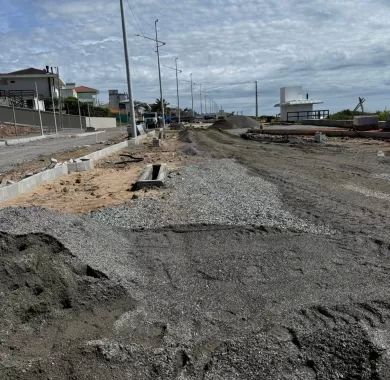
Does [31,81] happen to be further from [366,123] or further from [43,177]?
[43,177]

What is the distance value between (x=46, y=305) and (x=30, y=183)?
9653 mm

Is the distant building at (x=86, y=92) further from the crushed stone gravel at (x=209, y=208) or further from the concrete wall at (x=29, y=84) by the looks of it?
the crushed stone gravel at (x=209, y=208)

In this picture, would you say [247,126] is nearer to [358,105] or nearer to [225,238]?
[358,105]

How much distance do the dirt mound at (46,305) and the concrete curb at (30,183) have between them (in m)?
6.73

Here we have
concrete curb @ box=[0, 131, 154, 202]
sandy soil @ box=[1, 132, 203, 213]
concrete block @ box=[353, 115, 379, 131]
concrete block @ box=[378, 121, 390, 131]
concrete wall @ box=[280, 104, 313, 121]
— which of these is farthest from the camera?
concrete wall @ box=[280, 104, 313, 121]

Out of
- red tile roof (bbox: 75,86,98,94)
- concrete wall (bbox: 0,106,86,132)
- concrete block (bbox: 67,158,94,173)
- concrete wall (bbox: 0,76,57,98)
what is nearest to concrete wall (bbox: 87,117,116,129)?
concrete wall (bbox: 0,76,57,98)

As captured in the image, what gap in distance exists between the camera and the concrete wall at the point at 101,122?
9131 centimetres

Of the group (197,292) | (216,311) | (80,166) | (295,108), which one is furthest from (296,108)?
(216,311)

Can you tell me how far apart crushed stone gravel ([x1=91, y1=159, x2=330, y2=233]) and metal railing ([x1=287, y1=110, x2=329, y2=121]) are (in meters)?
53.9

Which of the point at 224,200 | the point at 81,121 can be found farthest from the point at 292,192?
the point at 81,121

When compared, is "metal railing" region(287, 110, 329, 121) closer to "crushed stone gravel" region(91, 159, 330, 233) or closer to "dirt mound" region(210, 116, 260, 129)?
"dirt mound" region(210, 116, 260, 129)

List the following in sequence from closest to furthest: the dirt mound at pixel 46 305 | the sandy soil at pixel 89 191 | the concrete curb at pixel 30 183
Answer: the dirt mound at pixel 46 305, the sandy soil at pixel 89 191, the concrete curb at pixel 30 183

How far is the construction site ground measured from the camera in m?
4.64

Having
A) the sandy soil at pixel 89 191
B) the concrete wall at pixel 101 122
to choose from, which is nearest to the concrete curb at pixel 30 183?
the sandy soil at pixel 89 191
